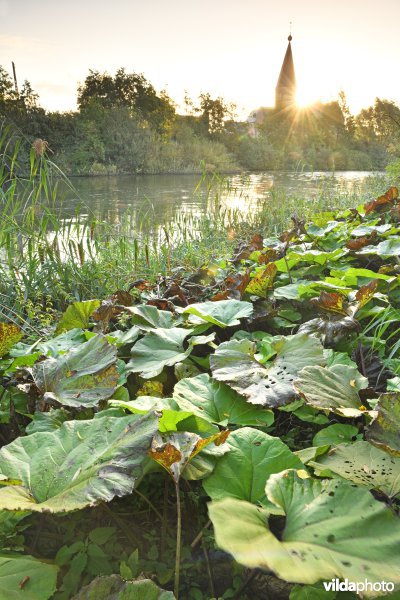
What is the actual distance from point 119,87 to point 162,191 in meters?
20.5

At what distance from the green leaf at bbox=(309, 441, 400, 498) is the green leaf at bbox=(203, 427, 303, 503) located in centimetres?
5

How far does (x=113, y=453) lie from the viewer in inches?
25.6

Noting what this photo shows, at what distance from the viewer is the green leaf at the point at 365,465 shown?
2.12ft

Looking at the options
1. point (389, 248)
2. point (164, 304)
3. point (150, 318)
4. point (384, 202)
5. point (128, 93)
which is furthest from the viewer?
point (128, 93)

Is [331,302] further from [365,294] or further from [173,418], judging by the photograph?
[173,418]

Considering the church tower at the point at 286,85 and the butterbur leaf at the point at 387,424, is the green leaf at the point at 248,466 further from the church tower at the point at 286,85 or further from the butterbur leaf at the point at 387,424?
the church tower at the point at 286,85

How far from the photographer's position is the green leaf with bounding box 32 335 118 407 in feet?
3.04

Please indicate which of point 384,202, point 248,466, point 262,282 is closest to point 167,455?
point 248,466

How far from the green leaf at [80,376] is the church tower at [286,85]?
45.3 meters

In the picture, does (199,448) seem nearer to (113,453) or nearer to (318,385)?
(113,453)

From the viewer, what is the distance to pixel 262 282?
4.92 feet

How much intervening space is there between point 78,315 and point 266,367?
0.76 metres

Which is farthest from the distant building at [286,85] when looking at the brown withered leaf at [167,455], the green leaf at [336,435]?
the brown withered leaf at [167,455]

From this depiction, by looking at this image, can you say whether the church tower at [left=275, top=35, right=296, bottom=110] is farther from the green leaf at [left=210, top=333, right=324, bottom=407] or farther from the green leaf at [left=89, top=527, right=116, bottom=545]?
the green leaf at [left=89, top=527, right=116, bottom=545]
